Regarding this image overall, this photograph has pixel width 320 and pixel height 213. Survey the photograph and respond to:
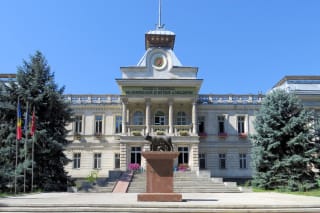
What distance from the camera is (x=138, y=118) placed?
35688mm

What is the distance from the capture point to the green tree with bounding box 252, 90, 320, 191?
23562 mm

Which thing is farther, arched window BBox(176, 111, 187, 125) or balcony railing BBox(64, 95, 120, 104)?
balcony railing BBox(64, 95, 120, 104)

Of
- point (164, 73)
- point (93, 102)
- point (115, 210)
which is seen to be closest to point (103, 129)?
point (93, 102)

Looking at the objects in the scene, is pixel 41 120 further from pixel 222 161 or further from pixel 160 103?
pixel 222 161

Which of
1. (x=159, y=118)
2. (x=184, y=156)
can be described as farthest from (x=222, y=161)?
(x=159, y=118)

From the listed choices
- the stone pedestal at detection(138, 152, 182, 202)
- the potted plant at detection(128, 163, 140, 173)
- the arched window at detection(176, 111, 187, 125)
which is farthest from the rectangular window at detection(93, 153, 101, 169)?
the stone pedestal at detection(138, 152, 182, 202)

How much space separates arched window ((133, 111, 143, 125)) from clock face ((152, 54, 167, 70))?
17.0 feet

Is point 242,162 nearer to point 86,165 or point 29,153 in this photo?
point 86,165

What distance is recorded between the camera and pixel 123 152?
106ft

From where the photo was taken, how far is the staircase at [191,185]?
22984 millimetres

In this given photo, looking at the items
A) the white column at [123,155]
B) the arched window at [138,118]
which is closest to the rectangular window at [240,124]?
the arched window at [138,118]

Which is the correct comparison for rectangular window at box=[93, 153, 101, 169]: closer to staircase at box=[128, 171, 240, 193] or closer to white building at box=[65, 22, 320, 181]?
white building at box=[65, 22, 320, 181]

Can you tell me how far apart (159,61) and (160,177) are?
23.2 metres

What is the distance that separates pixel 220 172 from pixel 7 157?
850 inches
